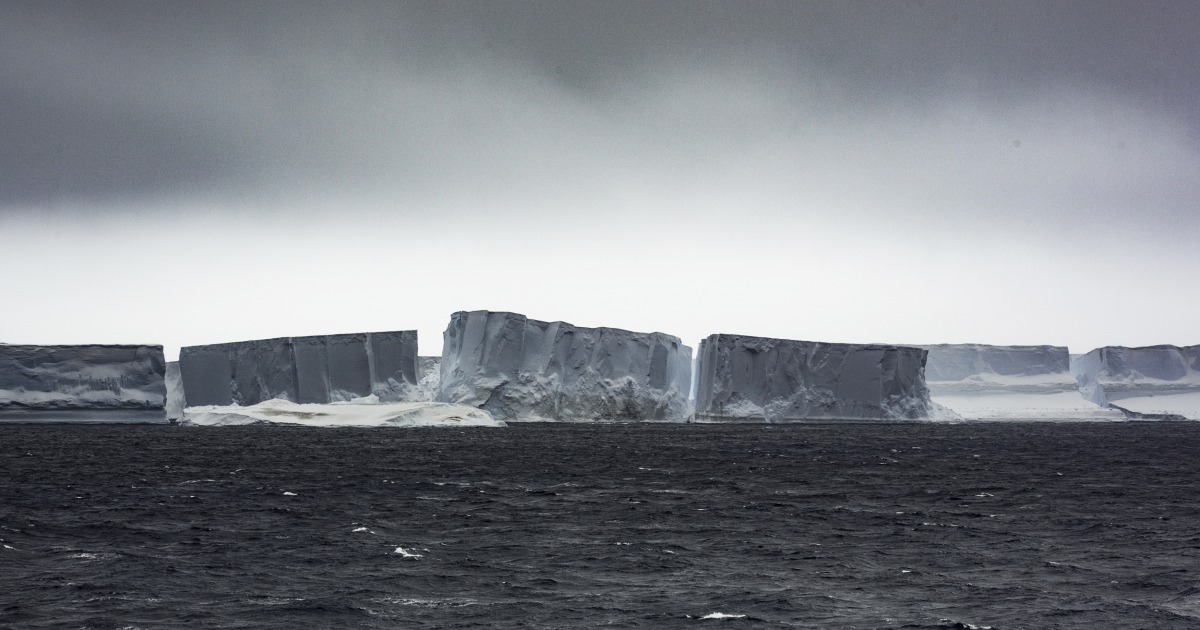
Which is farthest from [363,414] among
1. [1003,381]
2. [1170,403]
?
[1170,403]

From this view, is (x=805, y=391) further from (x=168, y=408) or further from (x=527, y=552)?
(x=527, y=552)

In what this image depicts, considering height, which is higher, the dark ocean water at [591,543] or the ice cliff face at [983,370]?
the ice cliff face at [983,370]

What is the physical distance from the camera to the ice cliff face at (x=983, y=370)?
4906 centimetres

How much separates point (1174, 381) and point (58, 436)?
135 ft

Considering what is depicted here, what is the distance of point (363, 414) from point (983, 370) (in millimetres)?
27051

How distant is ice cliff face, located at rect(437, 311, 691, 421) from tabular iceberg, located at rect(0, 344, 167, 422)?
29.6 ft

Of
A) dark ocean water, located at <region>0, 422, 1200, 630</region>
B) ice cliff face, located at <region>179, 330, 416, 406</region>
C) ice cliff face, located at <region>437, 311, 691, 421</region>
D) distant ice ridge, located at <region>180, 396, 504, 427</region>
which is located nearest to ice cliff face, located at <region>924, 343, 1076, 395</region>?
ice cliff face, located at <region>437, 311, 691, 421</region>

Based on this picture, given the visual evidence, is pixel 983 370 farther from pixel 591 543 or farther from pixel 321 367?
pixel 591 543

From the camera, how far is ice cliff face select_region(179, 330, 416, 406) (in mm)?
36219

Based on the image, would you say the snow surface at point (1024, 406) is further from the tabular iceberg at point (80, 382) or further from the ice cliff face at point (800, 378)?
the tabular iceberg at point (80, 382)

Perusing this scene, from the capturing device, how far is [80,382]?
35.8m

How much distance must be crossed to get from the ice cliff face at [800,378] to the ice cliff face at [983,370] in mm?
11307

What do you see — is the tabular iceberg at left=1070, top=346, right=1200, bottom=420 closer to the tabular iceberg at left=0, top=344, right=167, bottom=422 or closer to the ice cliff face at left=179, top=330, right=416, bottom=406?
the ice cliff face at left=179, top=330, right=416, bottom=406

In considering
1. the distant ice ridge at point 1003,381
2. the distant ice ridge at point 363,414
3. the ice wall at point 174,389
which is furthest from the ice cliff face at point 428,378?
the distant ice ridge at point 1003,381
